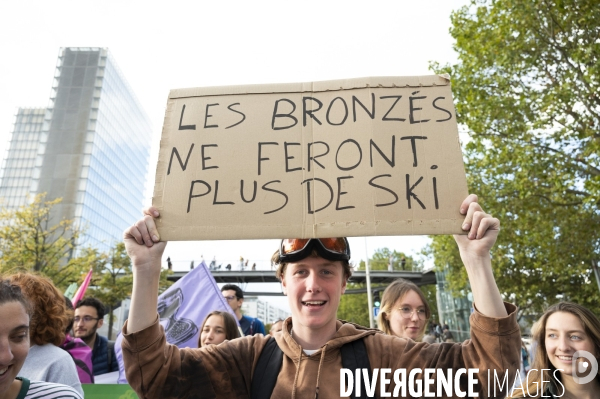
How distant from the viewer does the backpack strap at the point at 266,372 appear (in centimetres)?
200

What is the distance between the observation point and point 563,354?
308cm

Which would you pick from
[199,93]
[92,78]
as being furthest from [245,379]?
[92,78]

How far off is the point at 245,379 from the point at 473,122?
12.0 metres

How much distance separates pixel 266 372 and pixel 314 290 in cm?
45

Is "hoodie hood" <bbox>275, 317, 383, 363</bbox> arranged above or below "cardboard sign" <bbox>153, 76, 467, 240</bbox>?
below

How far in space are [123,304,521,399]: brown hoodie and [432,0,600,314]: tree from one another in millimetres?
9642

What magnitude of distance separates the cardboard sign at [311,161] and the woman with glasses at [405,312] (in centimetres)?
258

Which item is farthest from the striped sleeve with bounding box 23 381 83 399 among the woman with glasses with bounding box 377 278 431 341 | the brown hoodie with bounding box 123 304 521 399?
the woman with glasses with bounding box 377 278 431 341

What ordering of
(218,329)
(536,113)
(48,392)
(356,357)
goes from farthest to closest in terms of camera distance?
(536,113)
(218,329)
(48,392)
(356,357)

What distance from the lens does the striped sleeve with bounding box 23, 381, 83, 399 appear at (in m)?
2.15

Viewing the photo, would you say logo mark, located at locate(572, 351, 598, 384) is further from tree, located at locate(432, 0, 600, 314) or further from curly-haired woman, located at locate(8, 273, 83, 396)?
tree, located at locate(432, 0, 600, 314)

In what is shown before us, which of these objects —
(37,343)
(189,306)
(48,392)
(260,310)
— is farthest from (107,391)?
(260,310)

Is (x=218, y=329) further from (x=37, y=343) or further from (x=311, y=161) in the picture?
(x=311, y=161)

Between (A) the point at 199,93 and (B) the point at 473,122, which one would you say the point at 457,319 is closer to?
(B) the point at 473,122
